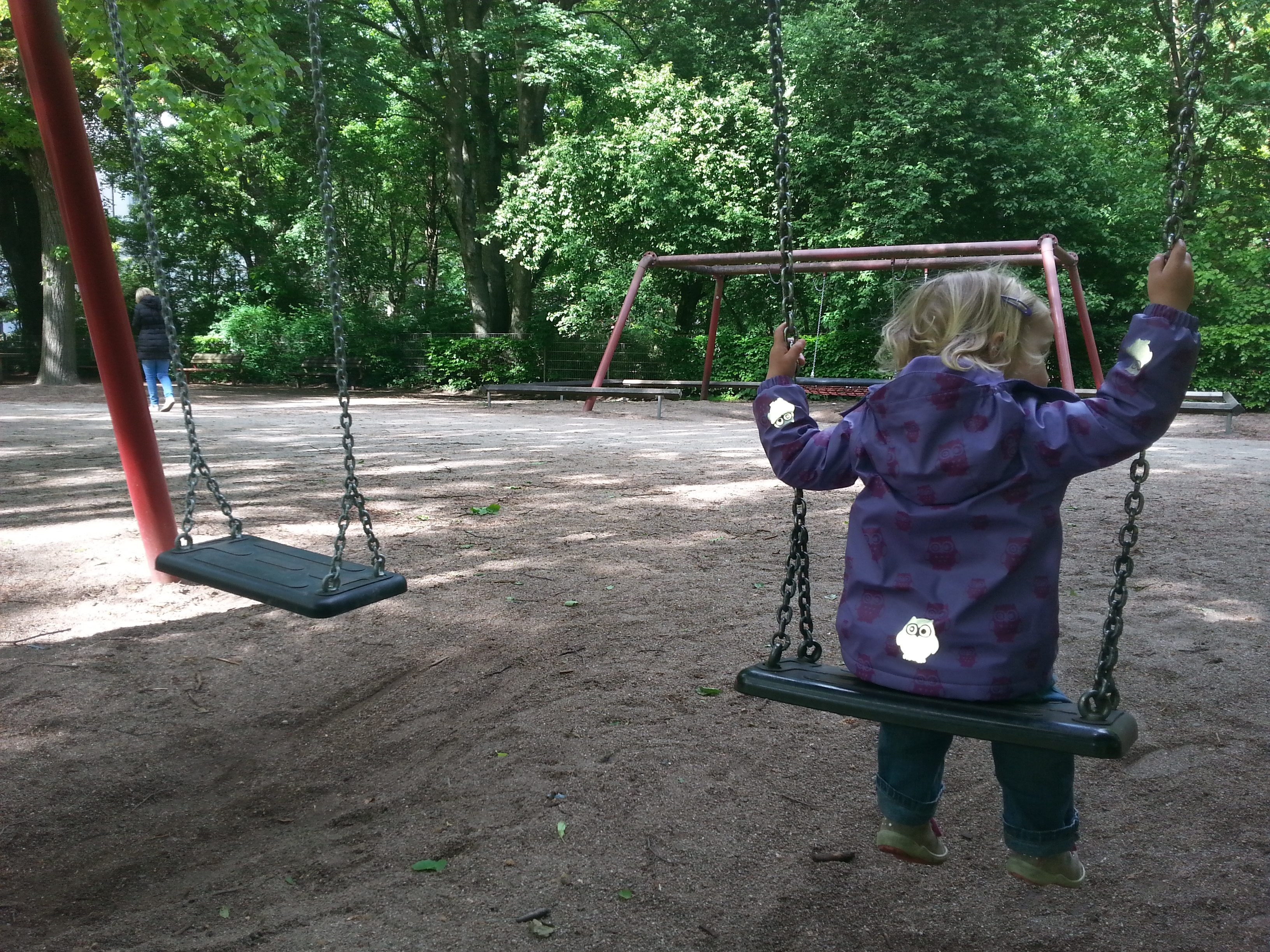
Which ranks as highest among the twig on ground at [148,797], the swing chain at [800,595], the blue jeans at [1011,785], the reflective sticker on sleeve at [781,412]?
the reflective sticker on sleeve at [781,412]

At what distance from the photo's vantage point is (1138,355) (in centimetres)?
187

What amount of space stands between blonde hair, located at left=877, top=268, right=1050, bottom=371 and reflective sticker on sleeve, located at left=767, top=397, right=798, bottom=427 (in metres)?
0.28

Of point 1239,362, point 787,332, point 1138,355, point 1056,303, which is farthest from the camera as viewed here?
point 1239,362

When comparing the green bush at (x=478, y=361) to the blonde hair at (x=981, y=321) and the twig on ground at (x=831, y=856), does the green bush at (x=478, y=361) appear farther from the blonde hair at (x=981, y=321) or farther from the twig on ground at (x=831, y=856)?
the blonde hair at (x=981, y=321)

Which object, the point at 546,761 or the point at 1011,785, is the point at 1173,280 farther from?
the point at 546,761

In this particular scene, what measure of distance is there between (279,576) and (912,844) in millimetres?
2130

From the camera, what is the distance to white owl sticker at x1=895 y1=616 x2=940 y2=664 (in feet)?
6.48

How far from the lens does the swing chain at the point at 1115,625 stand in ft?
6.35

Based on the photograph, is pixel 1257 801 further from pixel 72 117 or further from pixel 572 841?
pixel 72 117

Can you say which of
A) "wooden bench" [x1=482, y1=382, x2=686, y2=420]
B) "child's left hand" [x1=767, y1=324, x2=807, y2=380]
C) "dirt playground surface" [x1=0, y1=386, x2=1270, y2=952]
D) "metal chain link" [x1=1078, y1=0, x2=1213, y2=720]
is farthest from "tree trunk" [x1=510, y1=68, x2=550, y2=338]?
"metal chain link" [x1=1078, y1=0, x2=1213, y2=720]

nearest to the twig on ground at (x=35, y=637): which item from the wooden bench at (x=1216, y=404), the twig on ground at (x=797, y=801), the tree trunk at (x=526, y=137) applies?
the twig on ground at (x=797, y=801)

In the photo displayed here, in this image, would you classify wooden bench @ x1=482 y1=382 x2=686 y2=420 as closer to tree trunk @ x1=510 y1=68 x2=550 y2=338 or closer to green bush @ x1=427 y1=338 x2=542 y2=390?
green bush @ x1=427 y1=338 x2=542 y2=390

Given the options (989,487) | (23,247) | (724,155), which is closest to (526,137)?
(724,155)

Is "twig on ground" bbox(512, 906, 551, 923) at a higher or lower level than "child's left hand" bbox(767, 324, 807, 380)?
lower
